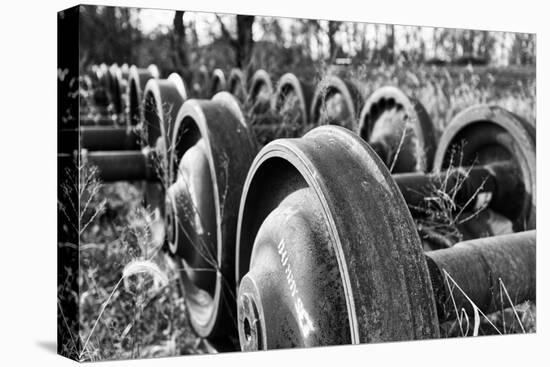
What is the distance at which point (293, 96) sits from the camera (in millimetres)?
3871

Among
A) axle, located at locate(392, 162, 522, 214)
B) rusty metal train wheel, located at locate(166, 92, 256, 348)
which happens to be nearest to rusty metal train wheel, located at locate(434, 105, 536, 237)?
axle, located at locate(392, 162, 522, 214)

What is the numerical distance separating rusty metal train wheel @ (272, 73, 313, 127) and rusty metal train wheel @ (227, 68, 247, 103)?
179 millimetres

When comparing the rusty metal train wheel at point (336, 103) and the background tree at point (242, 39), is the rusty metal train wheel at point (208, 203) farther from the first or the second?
the rusty metal train wheel at point (336, 103)

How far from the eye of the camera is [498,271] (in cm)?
283

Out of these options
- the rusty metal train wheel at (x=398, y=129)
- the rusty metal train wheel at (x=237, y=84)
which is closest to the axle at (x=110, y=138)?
the rusty metal train wheel at (x=237, y=84)

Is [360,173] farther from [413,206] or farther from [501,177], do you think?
[501,177]

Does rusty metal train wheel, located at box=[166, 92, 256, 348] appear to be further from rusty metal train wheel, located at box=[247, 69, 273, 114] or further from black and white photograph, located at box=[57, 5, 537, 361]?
rusty metal train wheel, located at box=[247, 69, 273, 114]

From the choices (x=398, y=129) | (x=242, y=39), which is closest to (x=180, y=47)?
(x=242, y=39)

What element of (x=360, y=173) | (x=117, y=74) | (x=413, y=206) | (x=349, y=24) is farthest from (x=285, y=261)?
(x=117, y=74)

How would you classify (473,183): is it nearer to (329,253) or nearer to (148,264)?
(329,253)

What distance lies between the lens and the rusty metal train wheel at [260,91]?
12.7 ft

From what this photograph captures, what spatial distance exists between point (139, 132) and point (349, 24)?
1002mm

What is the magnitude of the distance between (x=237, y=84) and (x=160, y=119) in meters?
1.09

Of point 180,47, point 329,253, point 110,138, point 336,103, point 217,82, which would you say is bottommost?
point 329,253
